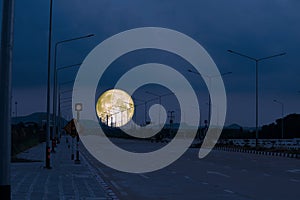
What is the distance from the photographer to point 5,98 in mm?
9070

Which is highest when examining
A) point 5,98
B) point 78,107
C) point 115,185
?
point 78,107

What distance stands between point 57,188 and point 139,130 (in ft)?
388

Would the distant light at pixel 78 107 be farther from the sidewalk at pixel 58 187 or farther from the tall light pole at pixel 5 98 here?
the tall light pole at pixel 5 98

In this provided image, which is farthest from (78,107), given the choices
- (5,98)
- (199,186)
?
(5,98)

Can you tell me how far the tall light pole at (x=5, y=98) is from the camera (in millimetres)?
8992

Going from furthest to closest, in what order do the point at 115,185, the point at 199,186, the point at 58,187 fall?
the point at 115,185, the point at 199,186, the point at 58,187

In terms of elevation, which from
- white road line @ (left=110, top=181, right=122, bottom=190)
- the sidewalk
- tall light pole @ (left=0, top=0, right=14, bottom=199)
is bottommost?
white road line @ (left=110, top=181, right=122, bottom=190)

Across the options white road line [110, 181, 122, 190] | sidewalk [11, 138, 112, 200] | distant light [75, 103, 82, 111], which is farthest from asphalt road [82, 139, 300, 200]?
distant light [75, 103, 82, 111]

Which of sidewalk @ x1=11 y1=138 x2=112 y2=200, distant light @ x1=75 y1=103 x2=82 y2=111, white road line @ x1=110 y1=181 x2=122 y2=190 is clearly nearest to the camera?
sidewalk @ x1=11 y1=138 x2=112 y2=200

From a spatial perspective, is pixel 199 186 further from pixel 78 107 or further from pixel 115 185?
pixel 78 107

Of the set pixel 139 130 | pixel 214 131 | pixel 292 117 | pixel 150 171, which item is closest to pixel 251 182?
pixel 150 171

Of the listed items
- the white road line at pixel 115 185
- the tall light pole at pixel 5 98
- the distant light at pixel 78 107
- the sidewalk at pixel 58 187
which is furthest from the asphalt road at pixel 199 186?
the distant light at pixel 78 107

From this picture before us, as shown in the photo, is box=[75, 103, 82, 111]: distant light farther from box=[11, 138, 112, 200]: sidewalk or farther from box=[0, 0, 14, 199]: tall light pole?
box=[0, 0, 14, 199]: tall light pole

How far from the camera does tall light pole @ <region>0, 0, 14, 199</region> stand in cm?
899
